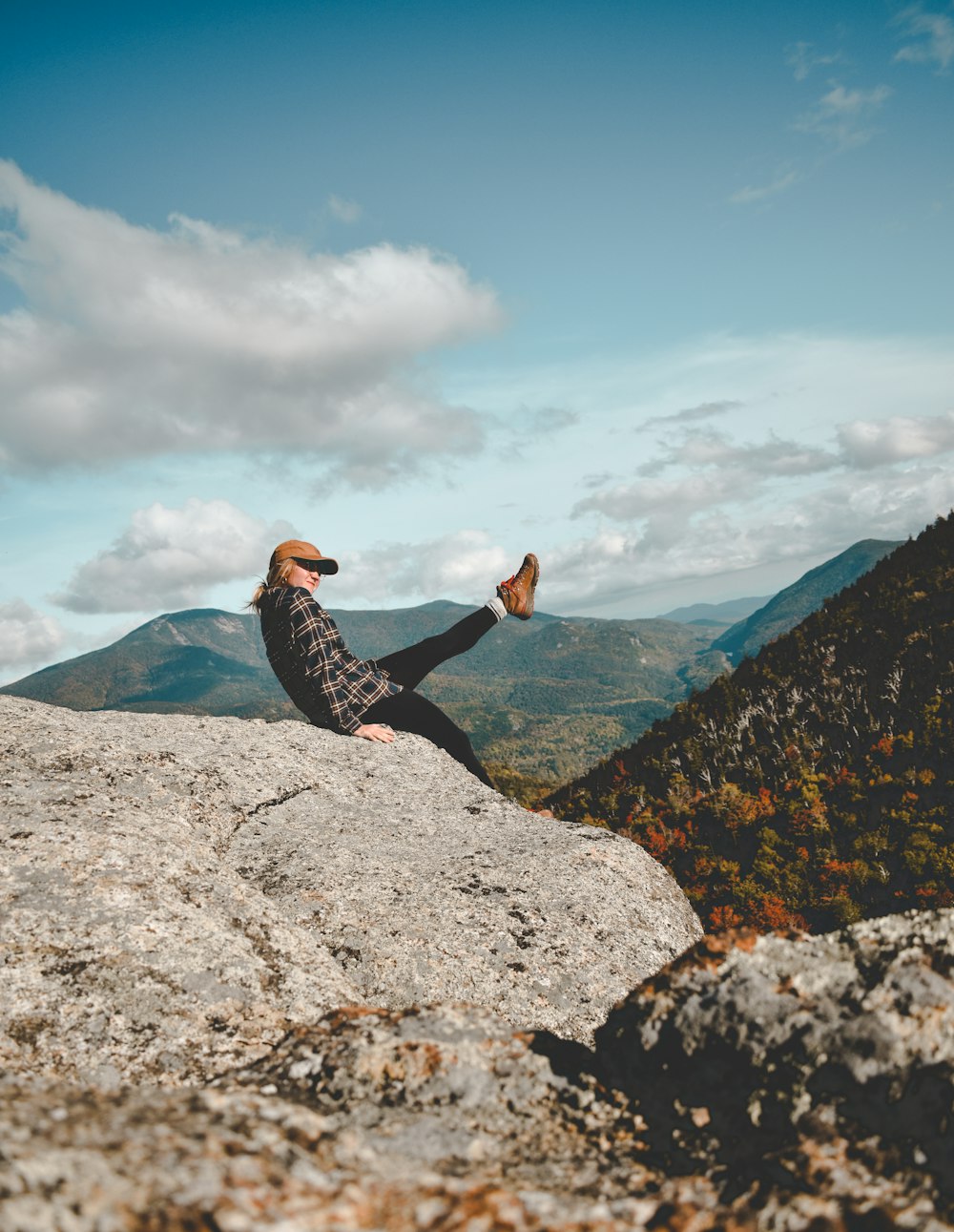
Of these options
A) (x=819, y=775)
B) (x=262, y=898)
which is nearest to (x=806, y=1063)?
(x=262, y=898)

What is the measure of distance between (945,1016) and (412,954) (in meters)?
4.81

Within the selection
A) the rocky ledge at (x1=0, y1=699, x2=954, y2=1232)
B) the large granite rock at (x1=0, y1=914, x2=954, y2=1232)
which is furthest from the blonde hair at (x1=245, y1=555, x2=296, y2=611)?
Result: the large granite rock at (x1=0, y1=914, x2=954, y2=1232)

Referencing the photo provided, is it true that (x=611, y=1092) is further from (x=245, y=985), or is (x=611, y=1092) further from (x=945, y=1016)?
(x=245, y=985)

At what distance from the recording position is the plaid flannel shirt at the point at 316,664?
1102cm

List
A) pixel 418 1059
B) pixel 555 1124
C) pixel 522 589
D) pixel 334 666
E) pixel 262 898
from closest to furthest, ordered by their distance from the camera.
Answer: pixel 555 1124 < pixel 418 1059 < pixel 262 898 < pixel 334 666 < pixel 522 589

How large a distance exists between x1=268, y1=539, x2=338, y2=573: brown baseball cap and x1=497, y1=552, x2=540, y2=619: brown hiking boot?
355 cm

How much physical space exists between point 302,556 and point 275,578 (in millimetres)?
614

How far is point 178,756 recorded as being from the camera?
9461 millimetres

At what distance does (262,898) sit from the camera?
268 inches

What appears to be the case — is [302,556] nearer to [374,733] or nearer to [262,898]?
[374,733]

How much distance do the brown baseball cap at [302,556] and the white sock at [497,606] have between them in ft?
10.3

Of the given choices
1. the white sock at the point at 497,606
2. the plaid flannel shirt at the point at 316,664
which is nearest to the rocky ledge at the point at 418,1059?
the plaid flannel shirt at the point at 316,664

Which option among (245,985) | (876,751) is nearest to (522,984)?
(245,985)

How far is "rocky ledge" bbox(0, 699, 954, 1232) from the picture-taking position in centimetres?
255
